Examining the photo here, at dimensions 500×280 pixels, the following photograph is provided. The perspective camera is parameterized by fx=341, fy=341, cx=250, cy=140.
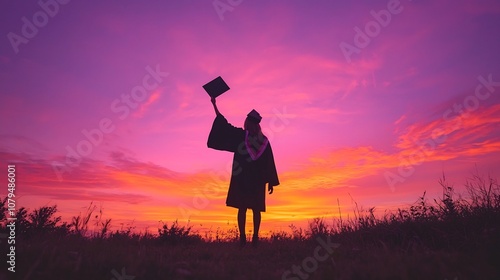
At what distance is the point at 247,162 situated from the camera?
8.04 metres

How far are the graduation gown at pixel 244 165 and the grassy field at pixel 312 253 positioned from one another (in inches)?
53.7

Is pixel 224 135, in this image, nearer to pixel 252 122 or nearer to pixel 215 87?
pixel 252 122

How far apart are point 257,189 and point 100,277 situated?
4724 millimetres

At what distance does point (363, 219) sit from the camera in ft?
24.2

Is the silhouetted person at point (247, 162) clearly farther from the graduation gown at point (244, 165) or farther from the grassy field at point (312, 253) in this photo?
the grassy field at point (312, 253)

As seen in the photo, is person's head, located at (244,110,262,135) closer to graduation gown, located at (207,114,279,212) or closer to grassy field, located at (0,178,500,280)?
graduation gown, located at (207,114,279,212)

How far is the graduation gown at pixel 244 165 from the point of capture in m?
7.77

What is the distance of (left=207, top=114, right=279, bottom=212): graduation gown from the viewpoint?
777 cm

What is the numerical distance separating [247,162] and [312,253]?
2877mm

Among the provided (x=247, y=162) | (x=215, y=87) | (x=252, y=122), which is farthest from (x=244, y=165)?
(x=215, y=87)

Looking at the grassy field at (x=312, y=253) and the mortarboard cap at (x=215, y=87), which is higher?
the mortarboard cap at (x=215, y=87)

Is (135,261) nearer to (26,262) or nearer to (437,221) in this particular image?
(26,262)

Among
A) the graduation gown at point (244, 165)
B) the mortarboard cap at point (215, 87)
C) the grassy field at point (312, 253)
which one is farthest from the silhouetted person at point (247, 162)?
the grassy field at point (312, 253)

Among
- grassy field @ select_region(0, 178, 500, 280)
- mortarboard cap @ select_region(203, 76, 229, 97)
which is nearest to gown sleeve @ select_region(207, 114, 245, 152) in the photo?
mortarboard cap @ select_region(203, 76, 229, 97)
